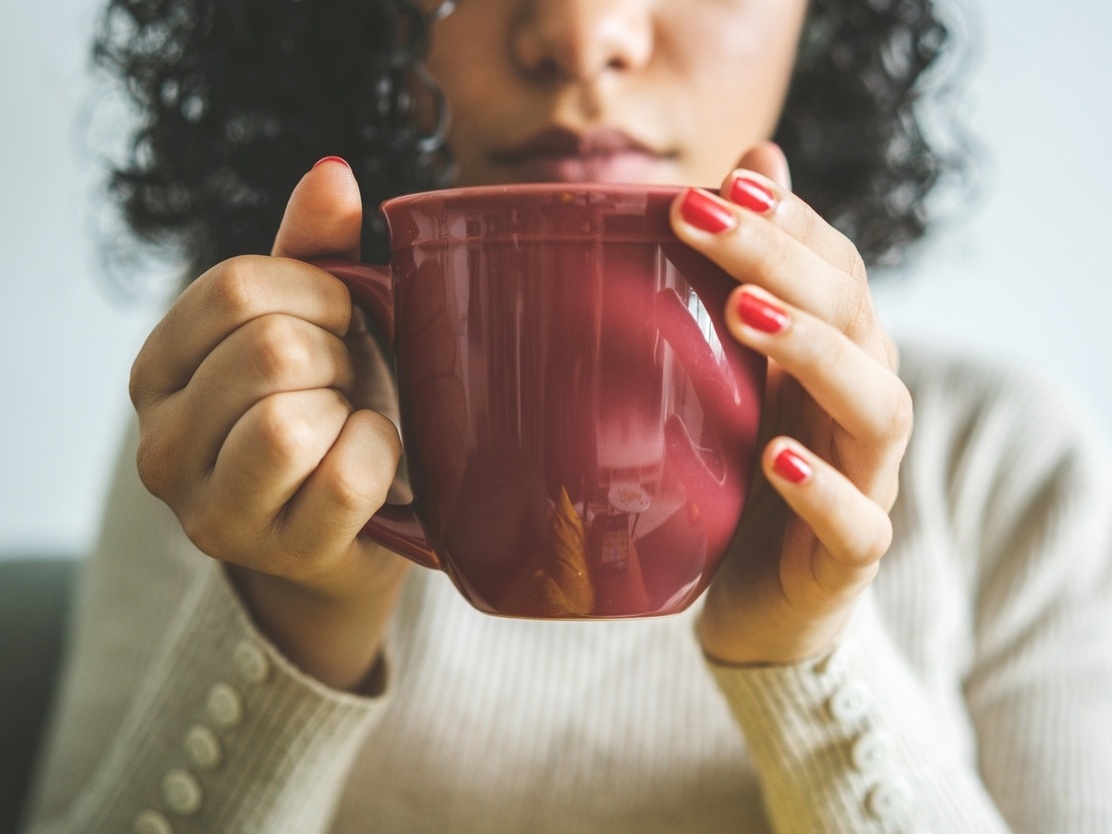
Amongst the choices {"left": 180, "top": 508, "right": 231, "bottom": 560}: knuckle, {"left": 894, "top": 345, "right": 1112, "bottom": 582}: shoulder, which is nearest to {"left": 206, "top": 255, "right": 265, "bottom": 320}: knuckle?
{"left": 180, "top": 508, "right": 231, "bottom": 560}: knuckle

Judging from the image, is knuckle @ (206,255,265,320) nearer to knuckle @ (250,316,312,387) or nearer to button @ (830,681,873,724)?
knuckle @ (250,316,312,387)

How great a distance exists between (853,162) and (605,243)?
89cm

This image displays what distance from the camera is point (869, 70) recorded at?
116 centimetres

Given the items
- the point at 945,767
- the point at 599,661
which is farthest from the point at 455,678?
the point at 945,767

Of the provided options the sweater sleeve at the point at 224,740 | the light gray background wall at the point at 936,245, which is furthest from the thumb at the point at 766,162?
the light gray background wall at the point at 936,245

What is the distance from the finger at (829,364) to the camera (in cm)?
42

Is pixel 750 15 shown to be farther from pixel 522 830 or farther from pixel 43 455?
pixel 43 455

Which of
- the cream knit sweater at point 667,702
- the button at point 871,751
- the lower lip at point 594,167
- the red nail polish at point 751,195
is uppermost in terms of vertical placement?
the red nail polish at point 751,195

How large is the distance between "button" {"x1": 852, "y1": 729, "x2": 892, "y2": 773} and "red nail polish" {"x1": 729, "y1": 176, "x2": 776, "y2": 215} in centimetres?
39

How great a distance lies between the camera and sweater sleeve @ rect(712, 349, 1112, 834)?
649mm

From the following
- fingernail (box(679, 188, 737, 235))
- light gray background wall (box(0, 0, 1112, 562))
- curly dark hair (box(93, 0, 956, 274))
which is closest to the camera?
fingernail (box(679, 188, 737, 235))

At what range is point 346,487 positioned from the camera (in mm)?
450

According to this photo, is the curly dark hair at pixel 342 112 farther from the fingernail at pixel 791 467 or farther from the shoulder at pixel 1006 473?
the fingernail at pixel 791 467

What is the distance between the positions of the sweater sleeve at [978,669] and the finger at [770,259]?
27 centimetres
